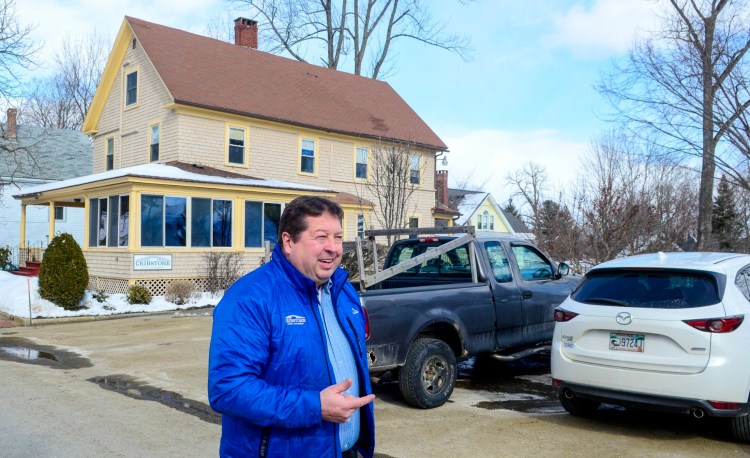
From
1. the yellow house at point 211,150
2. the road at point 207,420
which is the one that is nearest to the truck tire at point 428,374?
the road at point 207,420

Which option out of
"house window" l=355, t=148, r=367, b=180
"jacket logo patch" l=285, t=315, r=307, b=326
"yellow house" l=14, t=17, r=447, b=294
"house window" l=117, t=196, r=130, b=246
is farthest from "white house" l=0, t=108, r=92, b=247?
"jacket logo patch" l=285, t=315, r=307, b=326

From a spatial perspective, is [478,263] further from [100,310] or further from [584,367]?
[100,310]

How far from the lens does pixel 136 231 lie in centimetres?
1831

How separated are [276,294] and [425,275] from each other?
20.4ft

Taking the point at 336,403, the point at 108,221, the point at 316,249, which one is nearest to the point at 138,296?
the point at 108,221

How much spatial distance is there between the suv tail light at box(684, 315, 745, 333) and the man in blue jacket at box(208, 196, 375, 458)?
12.8 ft

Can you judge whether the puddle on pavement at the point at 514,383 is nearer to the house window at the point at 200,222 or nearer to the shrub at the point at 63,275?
the shrub at the point at 63,275

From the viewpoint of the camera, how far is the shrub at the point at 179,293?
17859 millimetres

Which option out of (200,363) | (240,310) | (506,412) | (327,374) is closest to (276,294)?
(240,310)

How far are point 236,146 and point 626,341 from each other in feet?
65.0

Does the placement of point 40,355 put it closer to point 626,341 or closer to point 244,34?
point 626,341

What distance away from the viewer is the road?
18.7 ft

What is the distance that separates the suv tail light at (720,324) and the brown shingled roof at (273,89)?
63.6ft

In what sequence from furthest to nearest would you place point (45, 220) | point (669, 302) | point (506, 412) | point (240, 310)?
point (45, 220) < point (506, 412) < point (669, 302) < point (240, 310)
